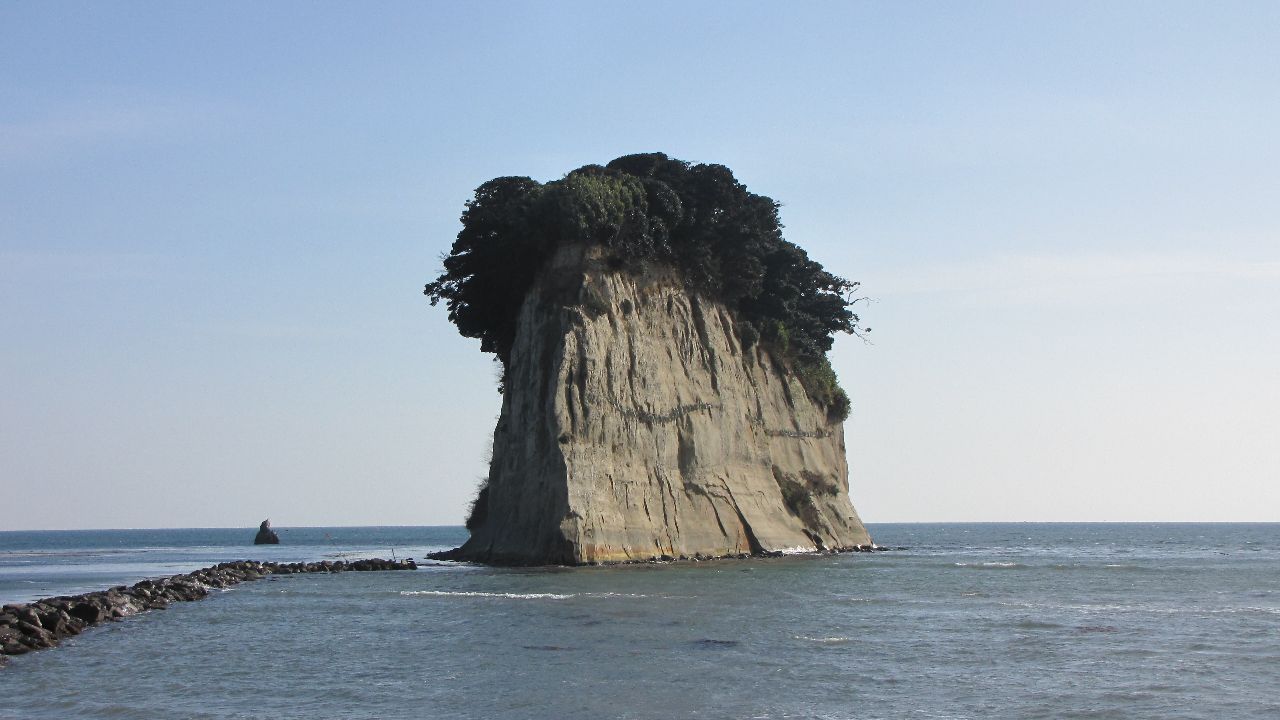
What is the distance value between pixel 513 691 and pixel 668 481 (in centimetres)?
3492

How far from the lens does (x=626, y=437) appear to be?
2180 inches

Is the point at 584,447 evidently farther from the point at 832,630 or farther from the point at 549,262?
the point at 832,630

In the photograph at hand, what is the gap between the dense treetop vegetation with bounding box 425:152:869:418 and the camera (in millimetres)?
56594

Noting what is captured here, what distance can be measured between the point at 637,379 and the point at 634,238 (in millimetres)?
6549

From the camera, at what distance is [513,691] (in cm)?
2188

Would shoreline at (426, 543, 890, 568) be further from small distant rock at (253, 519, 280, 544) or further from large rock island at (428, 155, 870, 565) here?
small distant rock at (253, 519, 280, 544)

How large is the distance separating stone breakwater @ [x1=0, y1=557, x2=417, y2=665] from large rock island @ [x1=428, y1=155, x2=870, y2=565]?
12715 millimetres

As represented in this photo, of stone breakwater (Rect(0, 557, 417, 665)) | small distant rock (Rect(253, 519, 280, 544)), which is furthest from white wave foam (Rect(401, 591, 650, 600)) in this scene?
small distant rock (Rect(253, 519, 280, 544))

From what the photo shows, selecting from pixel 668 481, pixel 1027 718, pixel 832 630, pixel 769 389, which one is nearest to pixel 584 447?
pixel 668 481

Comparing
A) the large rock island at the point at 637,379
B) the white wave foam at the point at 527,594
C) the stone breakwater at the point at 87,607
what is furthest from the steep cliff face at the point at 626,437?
the stone breakwater at the point at 87,607

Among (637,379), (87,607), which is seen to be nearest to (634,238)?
(637,379)

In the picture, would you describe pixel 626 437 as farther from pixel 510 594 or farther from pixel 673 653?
pixel 673 653

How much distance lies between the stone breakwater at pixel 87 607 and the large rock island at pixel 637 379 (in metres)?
12.7

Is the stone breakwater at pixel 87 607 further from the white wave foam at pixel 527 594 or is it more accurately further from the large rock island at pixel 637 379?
the large rock island at pixel 637 379
